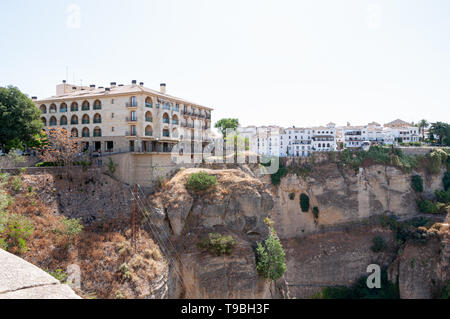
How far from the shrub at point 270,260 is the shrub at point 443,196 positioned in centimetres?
3541

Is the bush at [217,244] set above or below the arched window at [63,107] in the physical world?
below

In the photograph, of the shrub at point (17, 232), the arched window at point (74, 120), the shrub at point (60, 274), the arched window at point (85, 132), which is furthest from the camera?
the arched window at point (74, 120)

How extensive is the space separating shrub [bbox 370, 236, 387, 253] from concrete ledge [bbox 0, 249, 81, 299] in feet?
159

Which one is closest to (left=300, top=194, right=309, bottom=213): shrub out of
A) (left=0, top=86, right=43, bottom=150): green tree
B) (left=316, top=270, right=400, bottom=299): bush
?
(left=316, top=270, right=400, bottom=299): bush

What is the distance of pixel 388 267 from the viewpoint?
4500 centimetres

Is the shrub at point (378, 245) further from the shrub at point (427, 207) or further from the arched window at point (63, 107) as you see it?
the arched window at point (63, 107)

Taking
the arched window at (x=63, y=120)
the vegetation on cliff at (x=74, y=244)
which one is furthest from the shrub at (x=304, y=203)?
the arched window at (x=63, y=120)

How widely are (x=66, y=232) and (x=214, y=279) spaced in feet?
38.2

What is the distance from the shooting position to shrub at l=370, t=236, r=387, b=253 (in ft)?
151

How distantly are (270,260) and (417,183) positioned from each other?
1375 inches

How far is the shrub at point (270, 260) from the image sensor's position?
28.1 meters

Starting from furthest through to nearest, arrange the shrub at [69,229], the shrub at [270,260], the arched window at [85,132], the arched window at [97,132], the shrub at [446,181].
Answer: the shrub at [446,181], the arched window at [85,132], the arched window at [97,132], the shrub at [270,260], the shrub at [69,229]
